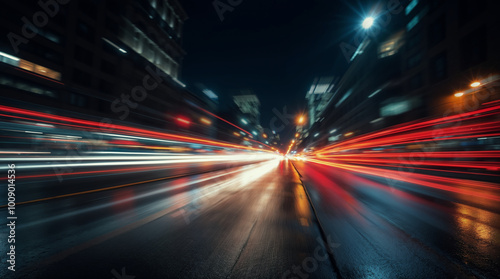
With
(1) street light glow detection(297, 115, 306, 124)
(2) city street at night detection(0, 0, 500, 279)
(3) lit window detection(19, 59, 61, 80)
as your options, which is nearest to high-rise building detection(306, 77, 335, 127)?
(1) street light glow detection(297, 115, 306, 124)

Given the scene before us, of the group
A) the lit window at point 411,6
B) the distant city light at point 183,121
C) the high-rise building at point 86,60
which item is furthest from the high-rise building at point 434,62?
the high-rise building at point 86,60

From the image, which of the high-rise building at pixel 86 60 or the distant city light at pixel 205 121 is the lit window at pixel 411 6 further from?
the high-rise building at pixel 86 60

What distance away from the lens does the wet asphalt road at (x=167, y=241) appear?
2186mm

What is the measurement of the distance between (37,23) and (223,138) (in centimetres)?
2830

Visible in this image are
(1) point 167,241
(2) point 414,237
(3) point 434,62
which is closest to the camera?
(1) point 167,241

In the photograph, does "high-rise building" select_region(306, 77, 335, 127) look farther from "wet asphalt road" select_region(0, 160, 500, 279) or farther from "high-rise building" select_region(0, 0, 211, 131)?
"wet asphalt road" select_region(0, 160, 500, 279)

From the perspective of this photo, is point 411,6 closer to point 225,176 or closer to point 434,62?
point 434,62

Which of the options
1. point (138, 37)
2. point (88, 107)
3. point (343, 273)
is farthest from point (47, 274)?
point (138, 37)

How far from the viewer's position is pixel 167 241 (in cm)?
291

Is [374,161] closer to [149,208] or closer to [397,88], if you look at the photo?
[397,88]

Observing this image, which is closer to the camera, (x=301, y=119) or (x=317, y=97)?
(x=317, y=97)

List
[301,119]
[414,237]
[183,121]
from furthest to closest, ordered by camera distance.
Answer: [301,119] → [183,121] → [414,237]

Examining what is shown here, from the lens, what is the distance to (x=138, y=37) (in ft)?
137

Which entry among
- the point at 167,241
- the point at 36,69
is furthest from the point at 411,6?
the point at 36,69
